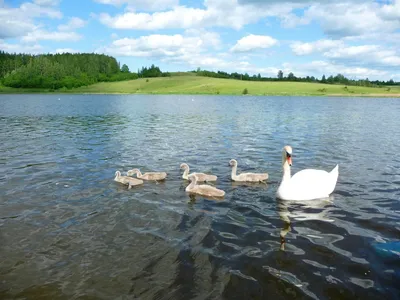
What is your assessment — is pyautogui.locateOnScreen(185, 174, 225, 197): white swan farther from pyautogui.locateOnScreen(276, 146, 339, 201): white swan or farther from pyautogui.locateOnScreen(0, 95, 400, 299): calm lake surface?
pyautogui.locateOnScreen(276, 146, 339, 201): white swan

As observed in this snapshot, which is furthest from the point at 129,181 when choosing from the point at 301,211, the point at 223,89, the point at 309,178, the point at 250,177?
the point at 223,89

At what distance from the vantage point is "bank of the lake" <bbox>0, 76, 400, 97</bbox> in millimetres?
134000

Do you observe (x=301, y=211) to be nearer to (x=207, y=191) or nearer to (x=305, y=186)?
(x=305, y=186)

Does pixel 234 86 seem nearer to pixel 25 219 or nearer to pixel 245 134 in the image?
pixel 245 134

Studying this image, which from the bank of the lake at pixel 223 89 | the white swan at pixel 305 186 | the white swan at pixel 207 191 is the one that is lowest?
the white swan at pixel 207 191

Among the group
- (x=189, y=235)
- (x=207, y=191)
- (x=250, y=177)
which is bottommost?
(x=189, y=235)

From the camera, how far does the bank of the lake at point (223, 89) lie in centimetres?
13400

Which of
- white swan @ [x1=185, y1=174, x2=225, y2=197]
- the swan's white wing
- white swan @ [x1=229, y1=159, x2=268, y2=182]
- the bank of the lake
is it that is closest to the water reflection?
the swan's white wing

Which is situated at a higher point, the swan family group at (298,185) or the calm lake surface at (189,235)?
the swan family group at (298,185)

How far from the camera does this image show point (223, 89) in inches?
5807

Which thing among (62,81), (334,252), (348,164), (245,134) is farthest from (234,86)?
(334,252)

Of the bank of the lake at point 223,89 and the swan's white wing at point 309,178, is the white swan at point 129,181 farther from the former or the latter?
the bank of the lake at point 223,89

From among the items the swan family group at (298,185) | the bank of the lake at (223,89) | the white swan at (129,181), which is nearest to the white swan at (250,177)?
the swan family group at (298,185)

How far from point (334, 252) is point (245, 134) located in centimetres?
2037
